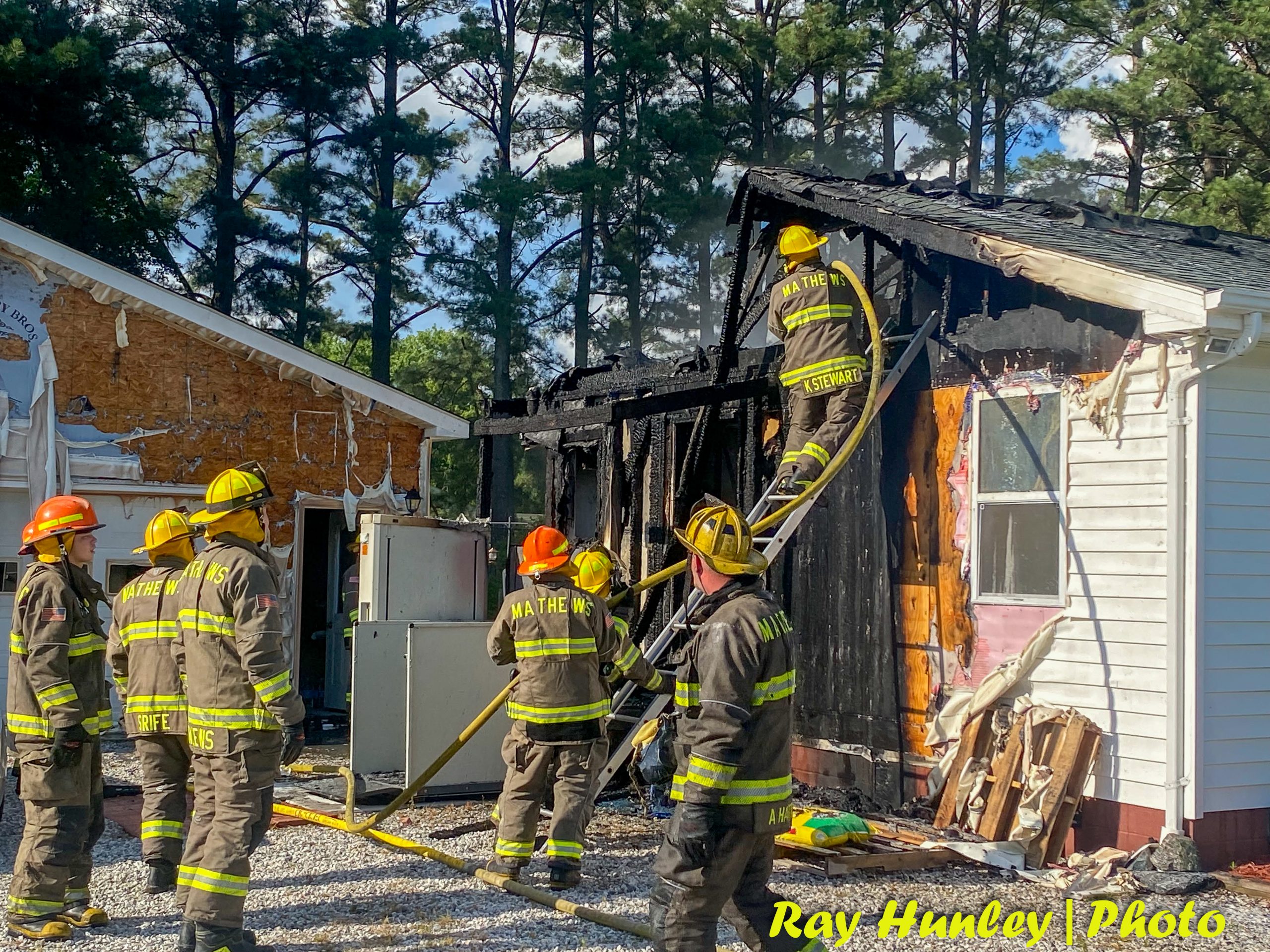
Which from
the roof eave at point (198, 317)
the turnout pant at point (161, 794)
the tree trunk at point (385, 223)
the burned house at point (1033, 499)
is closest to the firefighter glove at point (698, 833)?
the turnout pant at point (161, 794)

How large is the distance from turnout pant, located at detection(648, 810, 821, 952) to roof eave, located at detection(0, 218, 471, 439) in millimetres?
9017

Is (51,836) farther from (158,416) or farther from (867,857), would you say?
(158,416)

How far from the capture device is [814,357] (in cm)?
779

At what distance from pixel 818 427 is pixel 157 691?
4.31 meters

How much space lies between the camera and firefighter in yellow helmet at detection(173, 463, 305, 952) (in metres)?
5.18

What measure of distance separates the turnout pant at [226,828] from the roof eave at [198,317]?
755 centimetres

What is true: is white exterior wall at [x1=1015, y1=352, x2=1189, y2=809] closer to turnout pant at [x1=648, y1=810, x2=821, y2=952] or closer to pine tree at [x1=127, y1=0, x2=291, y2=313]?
turnout pant at [x1=648, y1=810, x2=821, y2=952]

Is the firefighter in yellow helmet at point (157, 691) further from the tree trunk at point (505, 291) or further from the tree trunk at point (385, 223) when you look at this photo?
the tree trunk at point (385, 223)

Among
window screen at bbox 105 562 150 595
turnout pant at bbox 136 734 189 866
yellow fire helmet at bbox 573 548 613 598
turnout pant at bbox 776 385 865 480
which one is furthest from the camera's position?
window screen at bbox 105 562 150 595

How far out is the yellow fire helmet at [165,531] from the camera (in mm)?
6477

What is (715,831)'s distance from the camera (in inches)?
173

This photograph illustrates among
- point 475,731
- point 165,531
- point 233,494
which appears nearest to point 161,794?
point 165,531

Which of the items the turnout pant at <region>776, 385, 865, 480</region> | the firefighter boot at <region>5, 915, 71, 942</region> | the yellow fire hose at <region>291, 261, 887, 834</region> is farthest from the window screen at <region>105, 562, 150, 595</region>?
the turnout pant at <region>776, 385, 865, 480</region>

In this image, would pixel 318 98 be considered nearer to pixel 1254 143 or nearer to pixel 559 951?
pixel 1254 143
